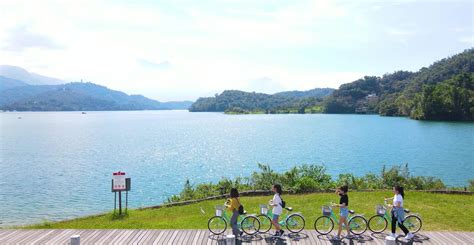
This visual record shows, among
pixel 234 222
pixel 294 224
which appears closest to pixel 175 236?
pixel 234 222

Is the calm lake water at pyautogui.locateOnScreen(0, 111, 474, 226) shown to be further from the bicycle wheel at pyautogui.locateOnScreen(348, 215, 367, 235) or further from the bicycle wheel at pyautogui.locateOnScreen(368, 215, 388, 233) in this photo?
the bicycle wheel at pyautogui.locateOnScreen(368, 215, 388, 233)

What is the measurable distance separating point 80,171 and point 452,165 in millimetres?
40293

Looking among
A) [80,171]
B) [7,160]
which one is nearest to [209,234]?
[80,171]

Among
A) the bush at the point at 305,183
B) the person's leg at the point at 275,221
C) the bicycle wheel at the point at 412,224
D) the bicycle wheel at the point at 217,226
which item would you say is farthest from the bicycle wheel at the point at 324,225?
the bush at the point at 305,183

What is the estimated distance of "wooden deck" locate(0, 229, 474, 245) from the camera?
473 inches

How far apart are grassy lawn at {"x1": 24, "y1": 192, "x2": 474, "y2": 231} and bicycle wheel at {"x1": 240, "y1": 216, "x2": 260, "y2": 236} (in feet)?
8.66

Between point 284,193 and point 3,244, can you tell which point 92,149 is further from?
point 3,244

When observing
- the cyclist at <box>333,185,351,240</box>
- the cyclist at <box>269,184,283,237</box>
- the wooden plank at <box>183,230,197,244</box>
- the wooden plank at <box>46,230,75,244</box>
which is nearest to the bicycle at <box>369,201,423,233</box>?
the cyclist at <box>333,185,351,240</box>

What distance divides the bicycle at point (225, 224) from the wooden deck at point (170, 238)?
296mm

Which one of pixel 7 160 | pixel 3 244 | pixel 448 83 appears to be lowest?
pixel 7 160

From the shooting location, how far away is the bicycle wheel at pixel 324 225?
12.4m

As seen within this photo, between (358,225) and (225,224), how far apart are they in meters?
4.56

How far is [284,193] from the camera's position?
2144 cm

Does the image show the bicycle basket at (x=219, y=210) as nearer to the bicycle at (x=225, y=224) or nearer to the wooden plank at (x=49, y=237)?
the bicycle at (x=225, y=224)
